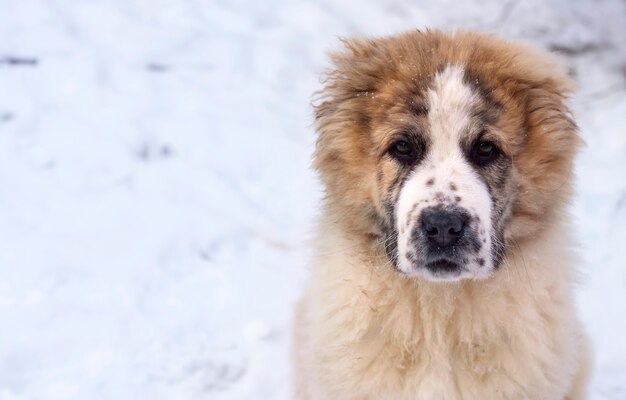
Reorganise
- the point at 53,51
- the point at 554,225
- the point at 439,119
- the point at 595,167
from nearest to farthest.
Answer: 1. the point at 439,119
2. the point at 554,225
3. the point at 595,167
4. the point at 53,51

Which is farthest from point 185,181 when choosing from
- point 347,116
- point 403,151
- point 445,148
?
point 445,148

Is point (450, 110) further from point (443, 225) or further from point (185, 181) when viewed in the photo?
point (185, 181)

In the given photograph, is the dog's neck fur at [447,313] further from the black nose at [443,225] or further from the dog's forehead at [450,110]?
the dog's forehead at [450,110]

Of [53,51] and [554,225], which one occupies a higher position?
[554,225]

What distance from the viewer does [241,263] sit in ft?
16.2

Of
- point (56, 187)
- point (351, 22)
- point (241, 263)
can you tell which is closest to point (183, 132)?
point (56, 187)

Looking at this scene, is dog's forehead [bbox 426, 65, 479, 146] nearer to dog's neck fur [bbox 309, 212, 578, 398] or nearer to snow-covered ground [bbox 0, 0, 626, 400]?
dog's neck fur [bbox 309, 212, 578, 398]

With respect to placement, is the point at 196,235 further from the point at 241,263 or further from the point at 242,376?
the point at 242,376

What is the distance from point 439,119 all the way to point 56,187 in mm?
3057

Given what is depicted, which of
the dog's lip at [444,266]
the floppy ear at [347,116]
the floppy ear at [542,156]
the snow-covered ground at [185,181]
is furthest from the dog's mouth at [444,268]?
the snow-covered ground at [185,181]

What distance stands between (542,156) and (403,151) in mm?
565

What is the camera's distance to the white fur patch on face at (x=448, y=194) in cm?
294

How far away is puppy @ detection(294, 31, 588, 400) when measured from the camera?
121 inches

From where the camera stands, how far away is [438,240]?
2.92 meters
